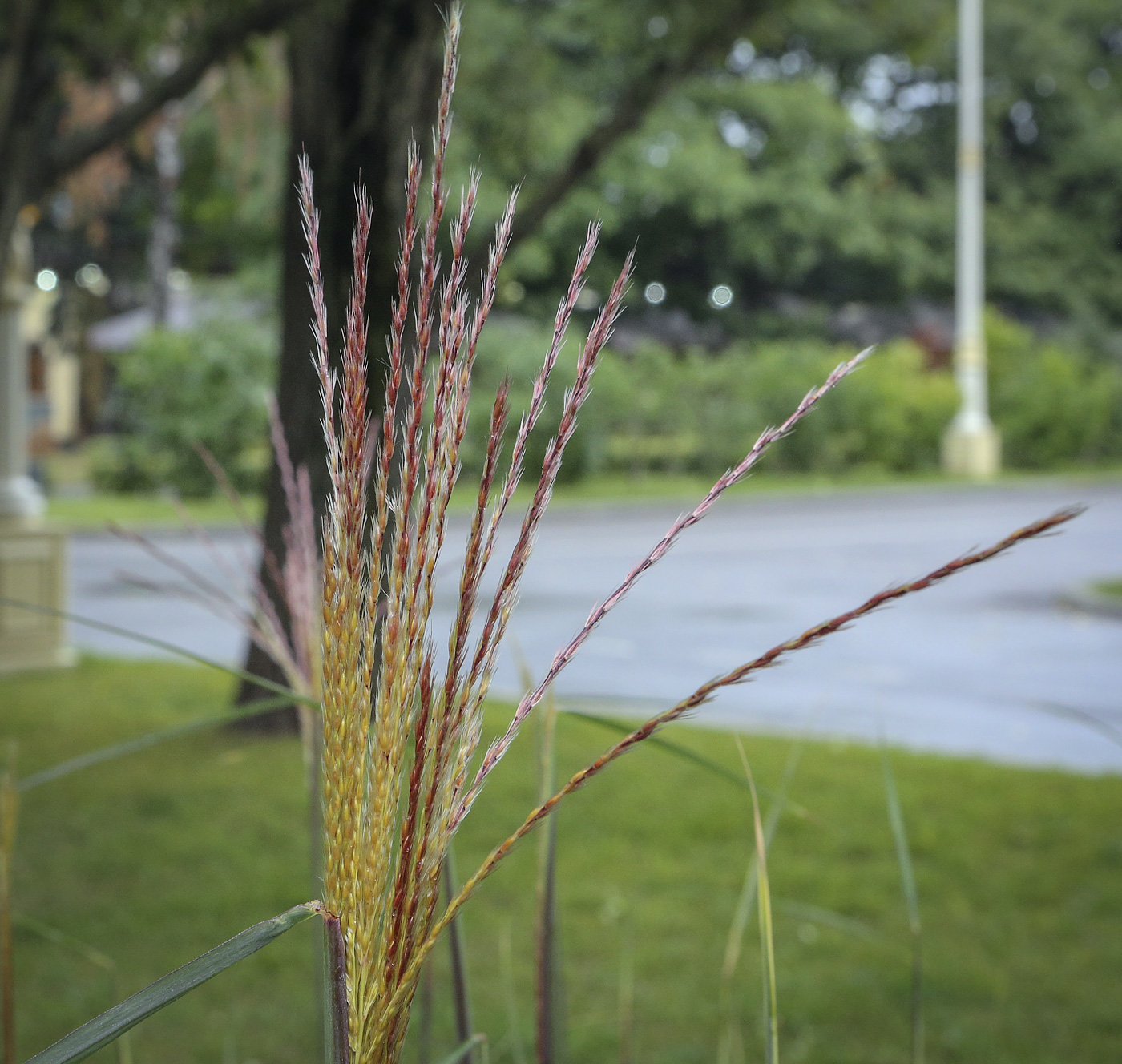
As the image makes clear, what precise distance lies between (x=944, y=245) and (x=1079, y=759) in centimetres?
2922

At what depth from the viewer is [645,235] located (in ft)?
97.3

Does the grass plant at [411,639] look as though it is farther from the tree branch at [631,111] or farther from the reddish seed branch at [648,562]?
the tree branch at [631,111]

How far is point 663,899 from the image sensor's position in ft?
14.0

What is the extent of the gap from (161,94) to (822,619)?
6437mm

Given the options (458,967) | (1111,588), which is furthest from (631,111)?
(1111,588)

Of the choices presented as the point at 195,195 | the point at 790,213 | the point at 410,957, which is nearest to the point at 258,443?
the point at 195,195

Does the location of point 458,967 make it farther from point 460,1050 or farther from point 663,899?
point 663,899

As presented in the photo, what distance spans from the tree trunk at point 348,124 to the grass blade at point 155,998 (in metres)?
5.05

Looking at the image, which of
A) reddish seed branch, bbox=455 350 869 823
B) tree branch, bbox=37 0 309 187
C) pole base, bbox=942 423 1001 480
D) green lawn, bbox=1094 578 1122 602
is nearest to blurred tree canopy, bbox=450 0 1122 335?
pole base, bbox=942 423 1001 480

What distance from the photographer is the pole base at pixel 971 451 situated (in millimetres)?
26859

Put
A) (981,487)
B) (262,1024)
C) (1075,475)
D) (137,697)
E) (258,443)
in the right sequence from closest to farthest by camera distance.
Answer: (262,1024) → (137,697) → (258,443) → (981,487) → (1075,475)

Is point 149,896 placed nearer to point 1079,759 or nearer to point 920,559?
point 1079,759

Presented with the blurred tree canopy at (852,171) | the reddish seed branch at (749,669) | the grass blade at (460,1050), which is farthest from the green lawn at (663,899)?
the blurred tree canopy at (852,171)

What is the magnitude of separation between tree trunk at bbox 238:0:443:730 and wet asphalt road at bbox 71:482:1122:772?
1974 millimetres
